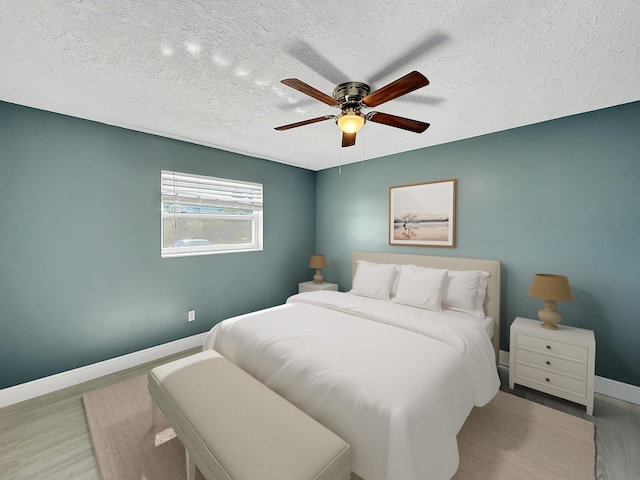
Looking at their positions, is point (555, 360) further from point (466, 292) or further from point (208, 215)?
point (208, 215)

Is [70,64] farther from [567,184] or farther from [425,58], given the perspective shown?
[567,184]

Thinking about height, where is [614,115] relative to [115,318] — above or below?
above

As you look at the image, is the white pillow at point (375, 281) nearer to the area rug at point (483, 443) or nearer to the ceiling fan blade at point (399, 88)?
the area rug at point (483, 443)

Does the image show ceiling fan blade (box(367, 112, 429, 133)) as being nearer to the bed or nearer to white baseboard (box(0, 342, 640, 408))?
the bed

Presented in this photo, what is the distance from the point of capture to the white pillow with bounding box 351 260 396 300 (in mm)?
3206

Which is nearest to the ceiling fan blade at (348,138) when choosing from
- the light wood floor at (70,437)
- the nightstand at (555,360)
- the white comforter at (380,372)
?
the white comforter at (380,372)

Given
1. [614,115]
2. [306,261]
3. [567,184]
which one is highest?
[614,115]

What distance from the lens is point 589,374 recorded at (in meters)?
2.09

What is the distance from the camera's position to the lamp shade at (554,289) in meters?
2.22

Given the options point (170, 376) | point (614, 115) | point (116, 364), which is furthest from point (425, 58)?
point (116, 364)

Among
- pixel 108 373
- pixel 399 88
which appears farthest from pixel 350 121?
pixel 108 373

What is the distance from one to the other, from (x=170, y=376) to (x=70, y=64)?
80.9 inches

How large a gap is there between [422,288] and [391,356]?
1.26 meters

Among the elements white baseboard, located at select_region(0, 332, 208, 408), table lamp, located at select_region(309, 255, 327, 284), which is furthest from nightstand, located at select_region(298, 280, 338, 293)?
white baseboard, located at select_region(0, 332, 208, 408)
